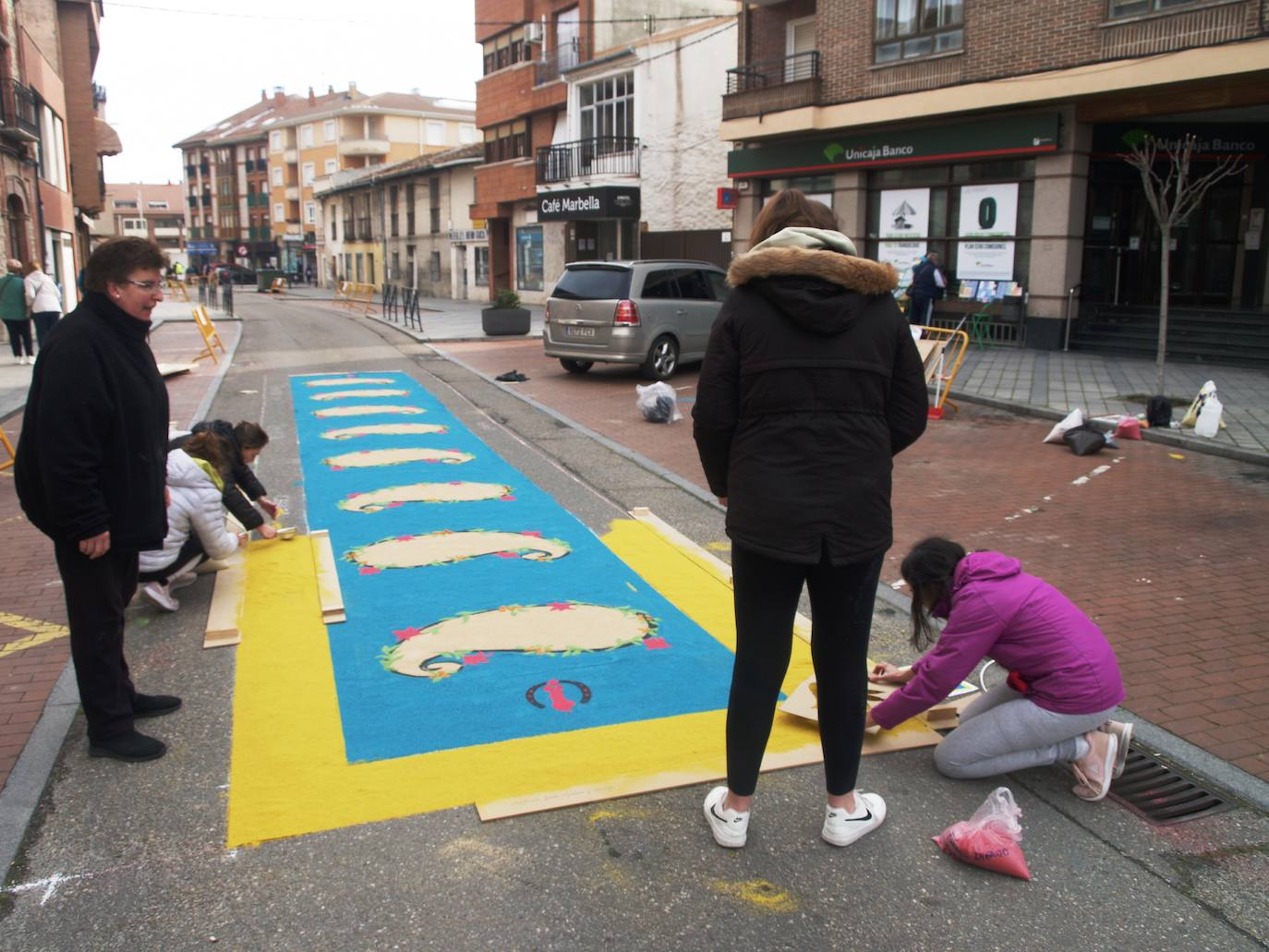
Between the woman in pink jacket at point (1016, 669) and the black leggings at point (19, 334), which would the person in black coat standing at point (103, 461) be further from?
the black leggings at point (19, 334)

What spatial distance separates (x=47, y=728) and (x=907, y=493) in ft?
20.9

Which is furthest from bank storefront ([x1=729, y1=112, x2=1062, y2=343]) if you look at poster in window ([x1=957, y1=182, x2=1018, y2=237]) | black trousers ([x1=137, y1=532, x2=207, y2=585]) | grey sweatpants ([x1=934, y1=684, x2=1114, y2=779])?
grey sweatpants ([x1=934, y1=684, x2=1114, y2=779])

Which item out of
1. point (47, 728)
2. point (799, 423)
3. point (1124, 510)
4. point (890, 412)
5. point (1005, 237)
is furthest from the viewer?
point (1005, 237)

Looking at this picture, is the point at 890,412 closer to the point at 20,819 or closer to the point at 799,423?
the point at 799,423

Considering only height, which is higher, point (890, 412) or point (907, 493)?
point (890, 412)

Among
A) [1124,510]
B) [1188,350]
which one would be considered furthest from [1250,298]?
[1124,510]

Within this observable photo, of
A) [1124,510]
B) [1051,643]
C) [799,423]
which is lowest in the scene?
[1124,510]

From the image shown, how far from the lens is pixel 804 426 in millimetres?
2873

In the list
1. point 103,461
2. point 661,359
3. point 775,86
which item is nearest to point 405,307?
point 775,86

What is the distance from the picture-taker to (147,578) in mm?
5324

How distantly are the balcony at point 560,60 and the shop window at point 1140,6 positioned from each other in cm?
1930

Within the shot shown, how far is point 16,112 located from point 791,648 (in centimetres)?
2772

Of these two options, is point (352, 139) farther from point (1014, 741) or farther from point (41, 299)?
point (1014, 741)

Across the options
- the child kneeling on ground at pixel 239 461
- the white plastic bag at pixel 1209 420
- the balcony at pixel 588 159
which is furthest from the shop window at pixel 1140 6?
the balcony at pixel 588 159
